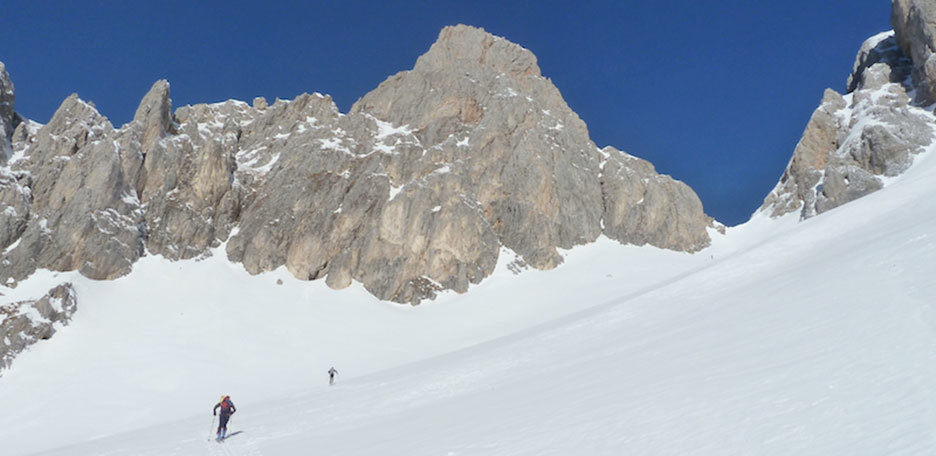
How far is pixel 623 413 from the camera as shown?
1335 centimetres

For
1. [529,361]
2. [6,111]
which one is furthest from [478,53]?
[529,361]

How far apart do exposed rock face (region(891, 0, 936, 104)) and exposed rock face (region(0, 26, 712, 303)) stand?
35.5 m

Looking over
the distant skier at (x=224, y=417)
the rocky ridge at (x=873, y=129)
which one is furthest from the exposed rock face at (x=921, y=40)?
the distant skier at (x=224, y=417)

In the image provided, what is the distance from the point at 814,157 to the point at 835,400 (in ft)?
312

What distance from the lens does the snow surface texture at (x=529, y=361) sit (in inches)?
439

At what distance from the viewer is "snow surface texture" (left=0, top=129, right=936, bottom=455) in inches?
439

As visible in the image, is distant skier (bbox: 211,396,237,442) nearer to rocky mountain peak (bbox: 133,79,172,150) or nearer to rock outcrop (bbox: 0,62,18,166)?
rocky mountain peak (bbox: 133,79,172,150)

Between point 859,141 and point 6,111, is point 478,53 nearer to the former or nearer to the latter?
point 859,141

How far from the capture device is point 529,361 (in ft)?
90.1

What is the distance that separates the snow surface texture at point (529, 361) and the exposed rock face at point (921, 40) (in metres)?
24.6

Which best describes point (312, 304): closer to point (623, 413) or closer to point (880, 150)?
point (623, 413)

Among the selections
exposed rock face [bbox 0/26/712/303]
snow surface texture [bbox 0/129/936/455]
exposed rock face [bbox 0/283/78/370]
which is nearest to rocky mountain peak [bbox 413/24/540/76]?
exposed rock face [bbox 0/26/712/303]

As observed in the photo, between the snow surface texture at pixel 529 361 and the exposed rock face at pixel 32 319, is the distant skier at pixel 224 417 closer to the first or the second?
the snow surface texture at pixel 529 361

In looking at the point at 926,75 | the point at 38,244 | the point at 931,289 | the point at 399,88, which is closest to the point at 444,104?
A: the point at 399,88
